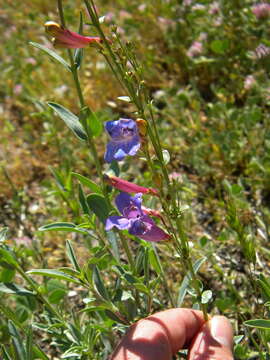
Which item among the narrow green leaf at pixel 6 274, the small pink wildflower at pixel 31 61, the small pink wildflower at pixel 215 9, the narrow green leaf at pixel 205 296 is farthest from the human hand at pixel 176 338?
the small pink wildflower at pixel 31 61

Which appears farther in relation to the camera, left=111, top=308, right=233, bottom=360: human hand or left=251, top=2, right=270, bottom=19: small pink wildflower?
left=251, top=2, right=270, bottom=19: small pink wildflower

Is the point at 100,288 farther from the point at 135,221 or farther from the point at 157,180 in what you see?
the point at 157,180

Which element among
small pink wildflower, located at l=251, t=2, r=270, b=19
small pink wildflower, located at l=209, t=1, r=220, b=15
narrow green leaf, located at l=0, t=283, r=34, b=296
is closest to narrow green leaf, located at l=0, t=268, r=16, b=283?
narrow green leaf, located at l=0, t=283, r=34, b=296

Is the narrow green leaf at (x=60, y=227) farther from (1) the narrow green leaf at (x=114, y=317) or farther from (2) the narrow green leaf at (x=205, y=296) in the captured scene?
(2) the narrow green leaf at (x=205, y=296)

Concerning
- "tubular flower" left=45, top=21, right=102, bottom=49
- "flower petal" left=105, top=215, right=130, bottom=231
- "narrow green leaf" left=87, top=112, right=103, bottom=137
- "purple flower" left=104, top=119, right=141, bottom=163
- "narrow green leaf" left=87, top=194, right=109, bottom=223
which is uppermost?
"tubular flower" left=45, top=21, right=102, bottom=49

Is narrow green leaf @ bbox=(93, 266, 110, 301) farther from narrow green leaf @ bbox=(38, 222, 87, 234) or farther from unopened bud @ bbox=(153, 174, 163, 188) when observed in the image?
unopened bud @ bbox=(153, 174, 163, 188)
